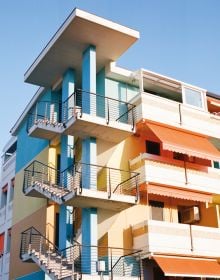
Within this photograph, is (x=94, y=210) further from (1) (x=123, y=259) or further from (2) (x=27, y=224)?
(2) (x=27, y=224)

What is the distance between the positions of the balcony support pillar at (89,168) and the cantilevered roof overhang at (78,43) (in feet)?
1.90

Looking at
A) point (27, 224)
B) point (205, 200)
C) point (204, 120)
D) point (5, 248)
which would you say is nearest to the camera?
point (205, 200)

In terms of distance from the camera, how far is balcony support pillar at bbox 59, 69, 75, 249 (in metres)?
20.7

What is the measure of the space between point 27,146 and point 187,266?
513 inches

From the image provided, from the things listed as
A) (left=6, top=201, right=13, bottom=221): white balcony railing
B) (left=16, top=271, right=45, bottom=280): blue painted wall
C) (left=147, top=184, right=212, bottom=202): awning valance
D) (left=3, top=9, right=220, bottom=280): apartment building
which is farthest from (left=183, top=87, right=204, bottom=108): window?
(left=6, top=201, right=13, bottom=221): white balcony railing

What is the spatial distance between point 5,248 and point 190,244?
13.6 meters

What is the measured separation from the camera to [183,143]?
878 inches

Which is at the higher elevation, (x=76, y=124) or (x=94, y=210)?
(x=76, y=124)

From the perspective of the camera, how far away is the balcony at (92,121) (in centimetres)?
2011

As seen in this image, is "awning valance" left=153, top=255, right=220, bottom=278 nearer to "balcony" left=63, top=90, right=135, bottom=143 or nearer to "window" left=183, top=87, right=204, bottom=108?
"balcony" left=63, top=90, right=135, bottom=143

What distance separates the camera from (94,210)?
2016cm

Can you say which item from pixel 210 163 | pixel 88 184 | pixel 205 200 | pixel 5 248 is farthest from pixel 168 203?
pixel 5 248

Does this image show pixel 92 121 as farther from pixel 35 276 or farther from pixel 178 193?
pixel 35 276

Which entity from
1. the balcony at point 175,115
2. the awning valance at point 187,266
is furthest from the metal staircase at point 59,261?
the balcony at point 175,115
